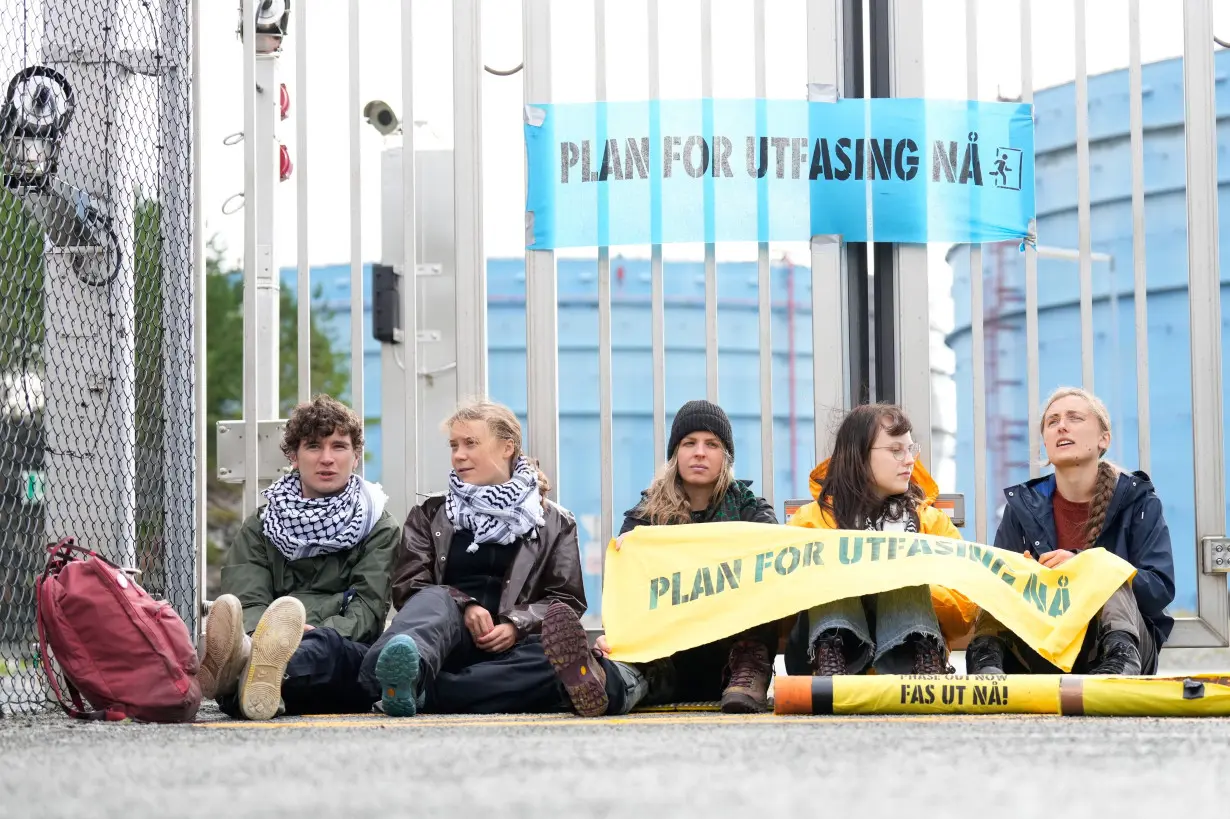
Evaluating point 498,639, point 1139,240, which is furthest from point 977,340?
point 498,639

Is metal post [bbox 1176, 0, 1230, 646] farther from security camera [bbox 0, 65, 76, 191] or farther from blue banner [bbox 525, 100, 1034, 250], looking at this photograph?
security camera [bbox 0, 65, 76, 191]

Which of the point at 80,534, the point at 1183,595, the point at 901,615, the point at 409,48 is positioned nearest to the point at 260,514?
the point at 80,534

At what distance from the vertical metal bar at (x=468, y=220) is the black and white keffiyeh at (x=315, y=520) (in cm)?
60

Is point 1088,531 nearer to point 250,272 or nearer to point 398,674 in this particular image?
point 398,674

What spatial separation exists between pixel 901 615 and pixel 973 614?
1.27ft

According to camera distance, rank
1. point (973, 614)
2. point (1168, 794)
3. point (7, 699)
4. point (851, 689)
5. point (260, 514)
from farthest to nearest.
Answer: point (260, 514)
point (973, 614)
point (7, 699)
point (851, 689)
point (1168, 794)

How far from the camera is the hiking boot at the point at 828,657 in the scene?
3.90m

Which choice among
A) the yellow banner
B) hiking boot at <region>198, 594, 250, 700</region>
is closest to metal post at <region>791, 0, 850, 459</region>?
the yellow banner

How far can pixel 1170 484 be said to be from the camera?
595 centimetres

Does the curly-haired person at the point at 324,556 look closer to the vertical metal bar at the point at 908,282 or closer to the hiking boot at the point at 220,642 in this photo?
the hiking boot at the point at 220,642

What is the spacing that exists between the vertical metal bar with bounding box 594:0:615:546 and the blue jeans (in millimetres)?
1043

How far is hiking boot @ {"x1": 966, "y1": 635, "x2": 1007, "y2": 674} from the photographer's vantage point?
410cm

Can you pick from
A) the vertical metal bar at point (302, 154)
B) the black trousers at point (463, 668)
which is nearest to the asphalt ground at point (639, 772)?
the black trousers at point (463, 668)

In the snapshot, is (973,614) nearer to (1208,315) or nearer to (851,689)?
(851,689)
